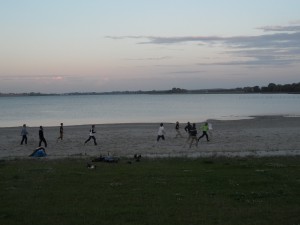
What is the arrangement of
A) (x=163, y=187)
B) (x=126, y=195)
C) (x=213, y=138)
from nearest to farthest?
1. (x=126, y=195)
2. (x=163, y=187)
3. (x=213, y=138)

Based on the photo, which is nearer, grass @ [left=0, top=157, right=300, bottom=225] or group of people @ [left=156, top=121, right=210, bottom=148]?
grass @ [left=0, top=157, right=300, bottom=225]

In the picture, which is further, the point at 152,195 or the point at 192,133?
the point at 192,133

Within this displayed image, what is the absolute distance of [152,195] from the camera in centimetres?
1083

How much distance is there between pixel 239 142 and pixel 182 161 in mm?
13246

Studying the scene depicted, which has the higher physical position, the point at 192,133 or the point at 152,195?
the point at 152,195

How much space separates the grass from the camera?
8.74 metres

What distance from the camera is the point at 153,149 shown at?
27453mm

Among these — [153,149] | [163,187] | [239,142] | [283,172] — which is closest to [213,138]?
[239,142]

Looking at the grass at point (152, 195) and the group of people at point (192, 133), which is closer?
the grass at point (152, 195)

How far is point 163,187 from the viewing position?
11.9 metres

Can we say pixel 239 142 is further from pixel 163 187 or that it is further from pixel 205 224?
pixel 205 224

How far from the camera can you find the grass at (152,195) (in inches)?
344

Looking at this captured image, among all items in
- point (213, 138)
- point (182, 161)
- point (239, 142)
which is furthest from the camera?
point (213, 138)

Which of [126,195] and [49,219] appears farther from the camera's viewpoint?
[126,195]
